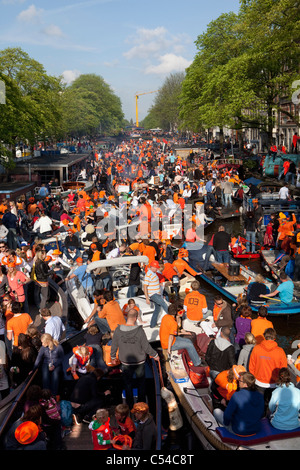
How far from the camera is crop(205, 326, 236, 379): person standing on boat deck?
7.24m

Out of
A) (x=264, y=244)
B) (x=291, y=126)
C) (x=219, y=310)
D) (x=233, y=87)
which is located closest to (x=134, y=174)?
(x=233, y=87)

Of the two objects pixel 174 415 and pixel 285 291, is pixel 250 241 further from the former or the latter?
pixel 174 415

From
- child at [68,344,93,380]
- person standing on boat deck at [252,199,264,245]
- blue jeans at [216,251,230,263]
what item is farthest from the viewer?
person standing on boat deck at [252,199,264,245]

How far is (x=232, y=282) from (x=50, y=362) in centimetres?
769

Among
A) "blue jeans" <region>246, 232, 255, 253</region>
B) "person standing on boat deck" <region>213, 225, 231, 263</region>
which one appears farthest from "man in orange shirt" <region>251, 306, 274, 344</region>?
"blue jeans" <region>246, 232, 255, 253</region>

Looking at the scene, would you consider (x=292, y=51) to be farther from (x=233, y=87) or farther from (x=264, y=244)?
(x=264, y=244)

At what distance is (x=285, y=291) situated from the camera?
11336 millimetres

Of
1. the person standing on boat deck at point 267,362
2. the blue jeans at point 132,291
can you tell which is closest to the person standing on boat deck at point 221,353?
the person standing on boat deck at point 267,362

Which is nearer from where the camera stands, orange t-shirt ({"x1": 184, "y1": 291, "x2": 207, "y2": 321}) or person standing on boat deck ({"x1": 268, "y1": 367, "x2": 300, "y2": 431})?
person standing on boat deck ({"x1": 268, "y1": 367, "x2": 300, "y2": 431})

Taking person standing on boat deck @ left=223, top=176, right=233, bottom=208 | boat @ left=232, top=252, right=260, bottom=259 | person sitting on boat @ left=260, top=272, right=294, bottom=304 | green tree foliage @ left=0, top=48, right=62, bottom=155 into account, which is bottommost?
boat @ left=232, top=252, right=260, bottom=259

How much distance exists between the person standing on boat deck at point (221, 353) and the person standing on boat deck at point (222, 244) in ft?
23.7

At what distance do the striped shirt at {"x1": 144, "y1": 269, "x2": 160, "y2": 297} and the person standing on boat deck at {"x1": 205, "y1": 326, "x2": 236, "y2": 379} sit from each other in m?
2.89

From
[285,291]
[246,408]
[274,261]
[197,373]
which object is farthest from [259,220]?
[246,408]

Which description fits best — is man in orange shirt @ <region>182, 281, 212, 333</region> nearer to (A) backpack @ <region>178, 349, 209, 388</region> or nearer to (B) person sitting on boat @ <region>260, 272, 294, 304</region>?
(A) backpack @ <region>178, 349, 209, 388</region>
